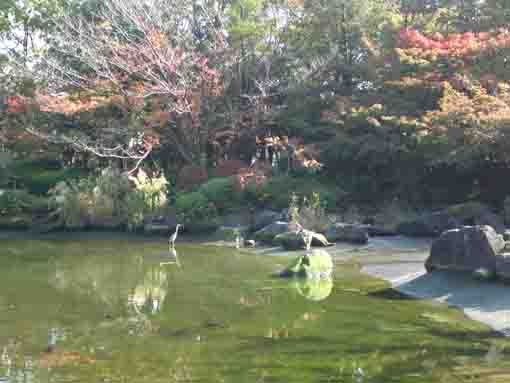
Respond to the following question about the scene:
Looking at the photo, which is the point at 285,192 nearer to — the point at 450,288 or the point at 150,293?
the point at 150,293

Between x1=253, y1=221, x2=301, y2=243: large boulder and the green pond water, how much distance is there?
3.97 metres

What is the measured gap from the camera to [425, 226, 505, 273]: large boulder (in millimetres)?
10258

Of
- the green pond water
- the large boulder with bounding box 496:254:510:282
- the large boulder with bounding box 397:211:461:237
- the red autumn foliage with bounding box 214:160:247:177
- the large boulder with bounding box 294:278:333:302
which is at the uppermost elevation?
the red autumn foliage with bounding box 214:160:247:177

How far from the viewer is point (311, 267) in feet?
38.6

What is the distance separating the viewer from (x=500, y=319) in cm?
821

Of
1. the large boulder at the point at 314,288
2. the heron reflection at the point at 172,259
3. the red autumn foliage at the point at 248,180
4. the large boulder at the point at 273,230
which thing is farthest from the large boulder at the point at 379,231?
the large boulder at the point at 314,288

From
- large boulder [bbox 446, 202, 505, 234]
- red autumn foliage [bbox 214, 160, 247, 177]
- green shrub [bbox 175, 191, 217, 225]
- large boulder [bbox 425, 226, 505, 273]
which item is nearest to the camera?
large boulder [bbox 425, 226, 505, 273]

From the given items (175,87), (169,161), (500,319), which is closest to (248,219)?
(175,87)

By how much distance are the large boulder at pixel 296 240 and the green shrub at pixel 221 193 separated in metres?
3.89

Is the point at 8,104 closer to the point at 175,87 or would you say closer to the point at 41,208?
the point at 41,208

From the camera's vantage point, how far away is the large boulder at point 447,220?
1656 cm

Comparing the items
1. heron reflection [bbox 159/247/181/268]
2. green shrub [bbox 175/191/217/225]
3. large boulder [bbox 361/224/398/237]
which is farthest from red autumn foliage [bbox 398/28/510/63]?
heron reflection [bbox 159/247/181/268]

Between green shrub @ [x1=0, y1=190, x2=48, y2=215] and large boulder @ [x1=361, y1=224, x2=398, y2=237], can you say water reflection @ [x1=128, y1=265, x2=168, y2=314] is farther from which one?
green shrub @ [x1=0, y1=190, x2=48, y2=215]

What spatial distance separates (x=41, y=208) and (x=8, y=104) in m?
5.47
